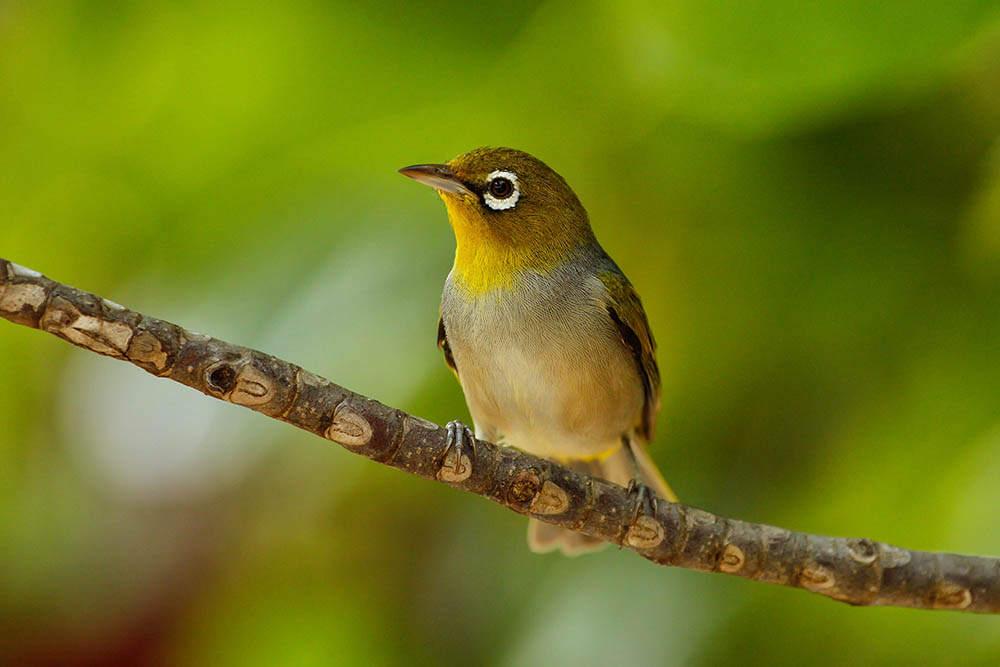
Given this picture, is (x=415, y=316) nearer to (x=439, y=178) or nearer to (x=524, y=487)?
(x=439, y=178)

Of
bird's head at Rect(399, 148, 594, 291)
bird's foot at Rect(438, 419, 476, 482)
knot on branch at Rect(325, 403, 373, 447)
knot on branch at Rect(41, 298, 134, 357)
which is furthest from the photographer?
bird's head at Rect(399, 148, 594, 291)

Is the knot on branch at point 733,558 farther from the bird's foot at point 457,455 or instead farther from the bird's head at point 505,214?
the bird's head at point 505,214

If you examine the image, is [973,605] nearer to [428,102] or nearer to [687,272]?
[687,272]

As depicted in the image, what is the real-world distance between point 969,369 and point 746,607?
78 cm

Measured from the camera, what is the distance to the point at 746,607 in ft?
7.45

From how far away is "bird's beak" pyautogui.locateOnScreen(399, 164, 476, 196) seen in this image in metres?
1.57

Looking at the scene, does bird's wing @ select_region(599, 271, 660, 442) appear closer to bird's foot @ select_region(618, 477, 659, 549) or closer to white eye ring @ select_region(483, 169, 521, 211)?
white eye ring @ select_region(483, 169, 521, 211)

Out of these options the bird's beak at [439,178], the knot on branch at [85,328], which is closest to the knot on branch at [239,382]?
the knot on branch at [85,328]

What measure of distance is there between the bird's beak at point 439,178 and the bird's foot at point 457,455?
453 millimetres

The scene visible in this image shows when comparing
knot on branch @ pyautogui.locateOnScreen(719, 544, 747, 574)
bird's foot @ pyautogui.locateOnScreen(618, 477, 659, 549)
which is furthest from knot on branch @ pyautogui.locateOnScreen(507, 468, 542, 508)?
knot on branch @ pyautogui.locateOnScreen(719, 544, 747, 574)

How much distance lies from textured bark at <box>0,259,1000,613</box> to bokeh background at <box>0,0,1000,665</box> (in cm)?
60

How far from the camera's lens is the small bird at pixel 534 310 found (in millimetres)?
1698

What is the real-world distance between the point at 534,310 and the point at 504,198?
21 centimetres

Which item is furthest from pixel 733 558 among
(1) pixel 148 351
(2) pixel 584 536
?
(1) pixel 148 351
